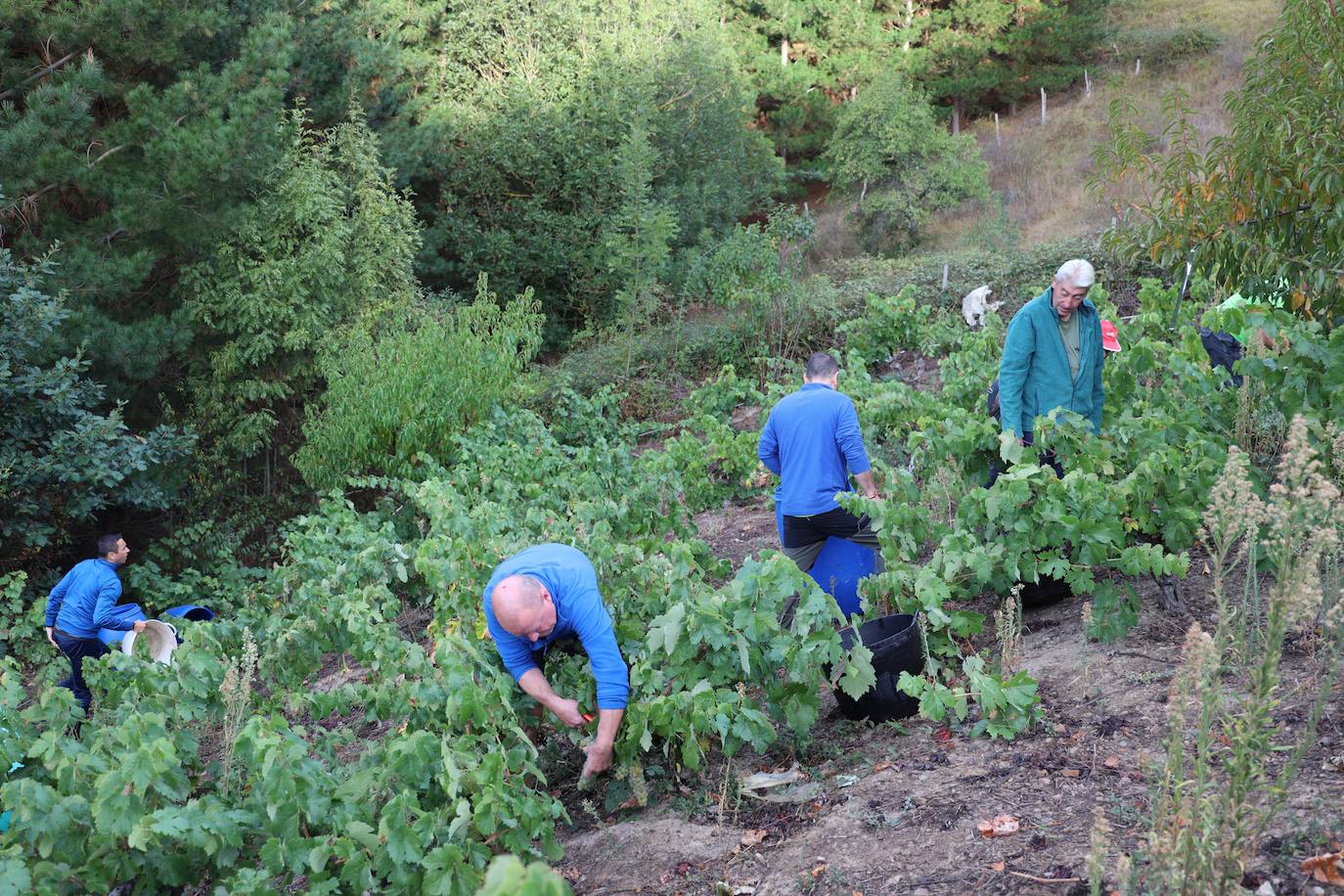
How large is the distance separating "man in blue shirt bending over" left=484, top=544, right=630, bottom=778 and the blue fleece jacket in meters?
4.15

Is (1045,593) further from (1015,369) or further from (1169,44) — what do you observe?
(1169,44)

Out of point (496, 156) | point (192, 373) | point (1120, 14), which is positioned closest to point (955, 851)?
point (192, 373)

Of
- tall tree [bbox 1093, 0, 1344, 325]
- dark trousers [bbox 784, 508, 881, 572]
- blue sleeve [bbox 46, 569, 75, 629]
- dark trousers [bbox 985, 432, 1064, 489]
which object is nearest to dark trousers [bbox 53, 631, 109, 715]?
blue sleeve [bbox 46, 569, 75, 629]

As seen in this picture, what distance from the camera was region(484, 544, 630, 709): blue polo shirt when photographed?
373cm

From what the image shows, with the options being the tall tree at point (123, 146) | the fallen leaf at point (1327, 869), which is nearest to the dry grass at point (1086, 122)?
the tall tree at point (123, 146)

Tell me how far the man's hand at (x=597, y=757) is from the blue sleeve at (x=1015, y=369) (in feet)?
7.64

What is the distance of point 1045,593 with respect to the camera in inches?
199

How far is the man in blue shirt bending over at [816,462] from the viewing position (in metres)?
5.01

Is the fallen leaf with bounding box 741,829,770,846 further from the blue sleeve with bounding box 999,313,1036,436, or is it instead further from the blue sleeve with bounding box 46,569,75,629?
the blue sleeve with bounding box 46,569,75,629

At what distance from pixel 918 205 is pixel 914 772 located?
2021 centimetres

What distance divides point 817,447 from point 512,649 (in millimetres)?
1819

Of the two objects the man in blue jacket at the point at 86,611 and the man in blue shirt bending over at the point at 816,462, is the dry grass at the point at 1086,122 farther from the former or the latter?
the man in blue jacket at the point at 86,611

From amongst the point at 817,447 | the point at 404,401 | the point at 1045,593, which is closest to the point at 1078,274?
the point at 817,447

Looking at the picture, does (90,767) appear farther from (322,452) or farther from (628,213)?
(628,213)
